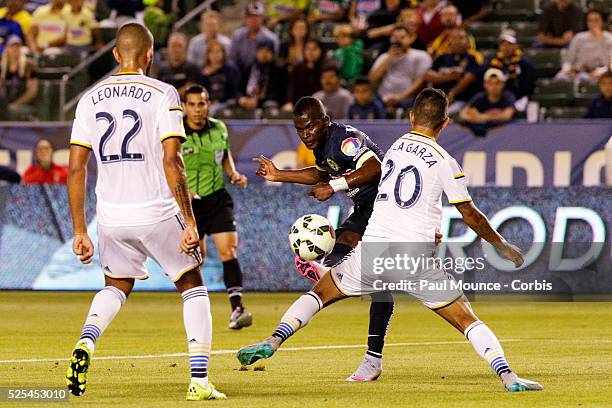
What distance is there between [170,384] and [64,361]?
1929 millimetres

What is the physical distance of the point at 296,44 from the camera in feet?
71.8

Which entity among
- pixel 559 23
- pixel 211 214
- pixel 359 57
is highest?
pixel 559 23

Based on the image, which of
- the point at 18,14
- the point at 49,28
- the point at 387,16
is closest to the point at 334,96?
the point at 387,16

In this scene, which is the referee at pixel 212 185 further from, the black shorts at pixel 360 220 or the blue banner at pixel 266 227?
the black shorts at pixel 360 220

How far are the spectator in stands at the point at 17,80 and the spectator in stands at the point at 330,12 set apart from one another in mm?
4785

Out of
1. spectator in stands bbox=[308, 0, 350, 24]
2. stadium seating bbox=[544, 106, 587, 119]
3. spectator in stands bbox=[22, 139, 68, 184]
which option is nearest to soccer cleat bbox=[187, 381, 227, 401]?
spectator in stands bbox=[22, 139, 68, 184]

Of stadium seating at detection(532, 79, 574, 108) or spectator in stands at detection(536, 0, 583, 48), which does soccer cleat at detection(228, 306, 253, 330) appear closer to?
stadium seating at detection(532, 79, 574, 108)

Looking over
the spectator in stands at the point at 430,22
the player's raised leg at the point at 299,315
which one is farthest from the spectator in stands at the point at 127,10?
the player's raised leg at the point at 299,315

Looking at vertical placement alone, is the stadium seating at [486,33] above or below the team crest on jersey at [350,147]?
below

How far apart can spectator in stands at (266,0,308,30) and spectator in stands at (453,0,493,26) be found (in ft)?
8.90

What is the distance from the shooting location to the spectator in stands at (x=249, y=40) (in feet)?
72.4

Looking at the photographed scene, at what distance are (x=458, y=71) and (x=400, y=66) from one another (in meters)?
0.95

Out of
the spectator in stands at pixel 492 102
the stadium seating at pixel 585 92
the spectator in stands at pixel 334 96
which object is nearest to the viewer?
the spectator in stands at pixel 492 102

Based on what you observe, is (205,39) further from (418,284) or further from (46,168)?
(418,284)
